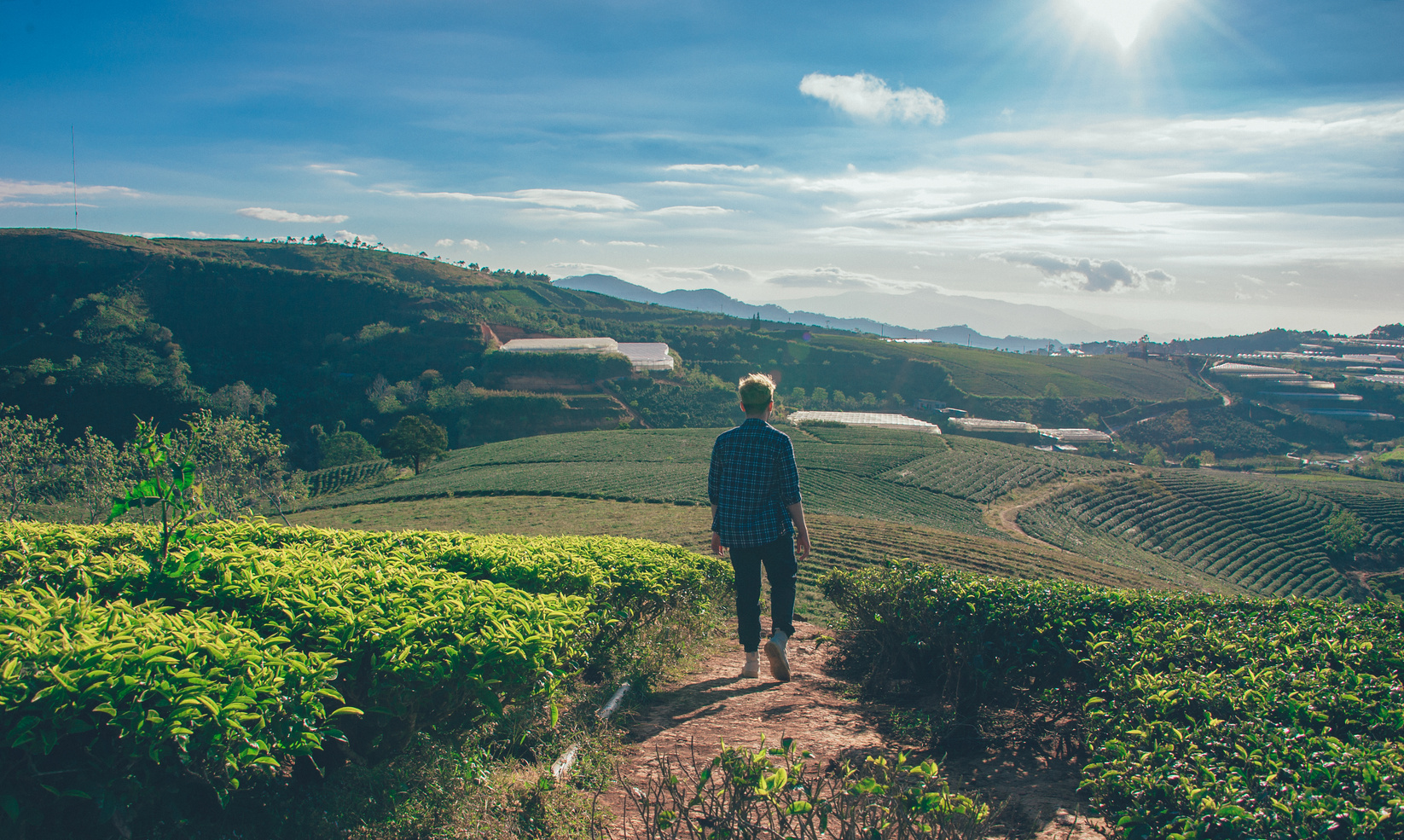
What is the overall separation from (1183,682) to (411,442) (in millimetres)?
52930

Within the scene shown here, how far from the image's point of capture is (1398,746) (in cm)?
251

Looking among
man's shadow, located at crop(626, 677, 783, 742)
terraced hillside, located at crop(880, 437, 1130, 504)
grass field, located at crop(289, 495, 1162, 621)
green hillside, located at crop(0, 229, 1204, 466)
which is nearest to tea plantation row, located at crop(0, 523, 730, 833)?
man's shadow, located at crop(626, 677, 783, 742)

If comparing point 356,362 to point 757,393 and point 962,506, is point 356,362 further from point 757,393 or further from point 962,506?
point 757,393

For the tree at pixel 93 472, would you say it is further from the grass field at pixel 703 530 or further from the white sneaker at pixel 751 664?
the white sneaker at pixel 751 664

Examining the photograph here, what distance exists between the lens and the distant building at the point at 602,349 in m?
88.5

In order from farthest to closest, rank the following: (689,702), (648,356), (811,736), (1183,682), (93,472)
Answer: (648,356), (93,472), (689,702), (811,736), (1183,682)

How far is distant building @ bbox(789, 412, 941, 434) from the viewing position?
3061 inches

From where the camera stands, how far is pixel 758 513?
520cm

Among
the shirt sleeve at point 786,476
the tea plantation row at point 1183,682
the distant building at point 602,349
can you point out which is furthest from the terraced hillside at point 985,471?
the distant building at point 602,349

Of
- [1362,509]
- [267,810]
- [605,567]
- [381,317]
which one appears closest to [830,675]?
[605,567]

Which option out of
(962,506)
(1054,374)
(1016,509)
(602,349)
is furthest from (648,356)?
(1054,374)

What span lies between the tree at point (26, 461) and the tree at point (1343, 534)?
69125 millimetres

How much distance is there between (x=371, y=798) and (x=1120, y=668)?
3.92 metres

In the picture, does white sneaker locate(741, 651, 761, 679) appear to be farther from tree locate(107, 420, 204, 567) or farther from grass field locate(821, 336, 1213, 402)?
grass field locate(821, 336, 1213, 402)
